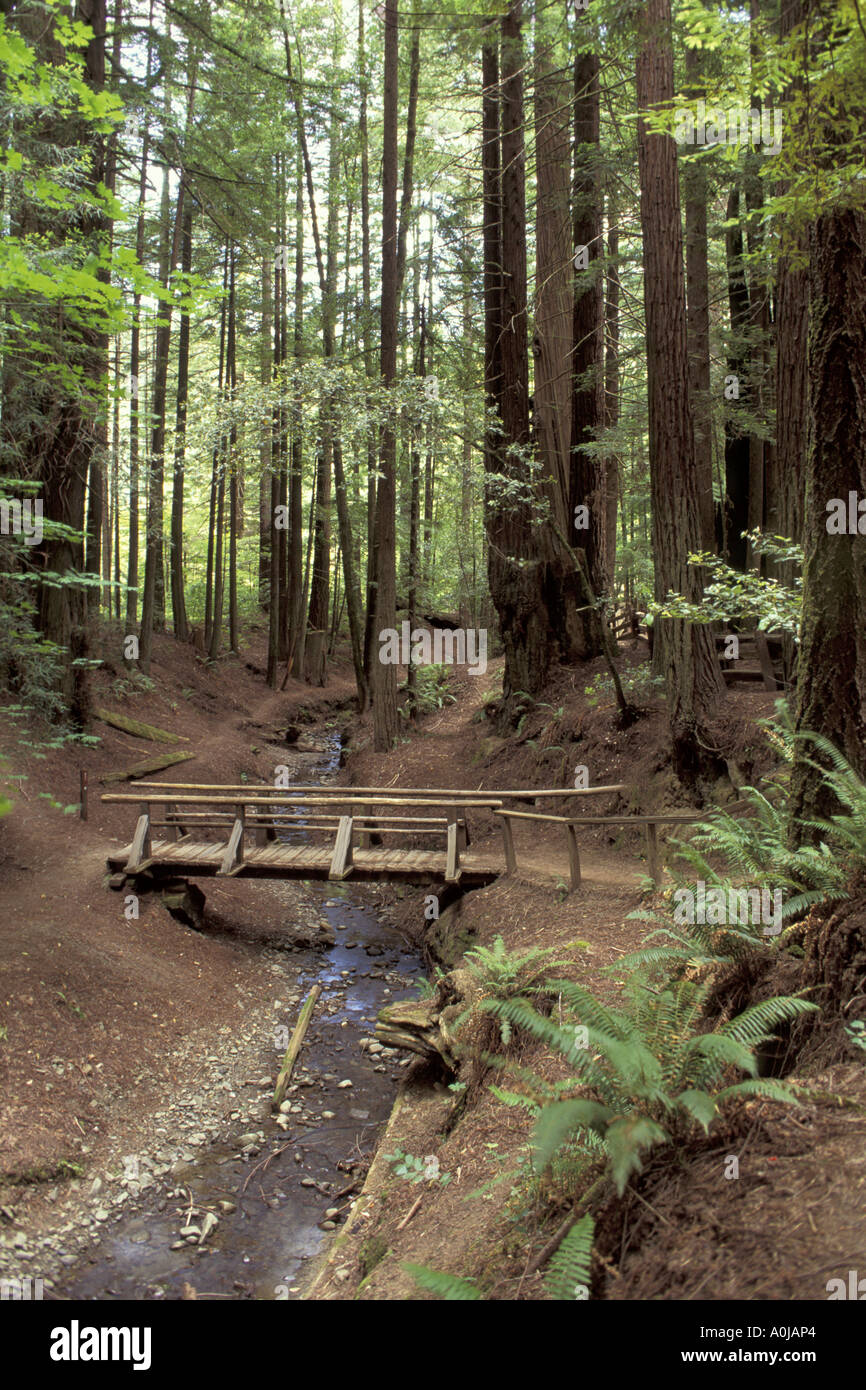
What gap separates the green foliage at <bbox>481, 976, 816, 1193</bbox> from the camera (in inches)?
114

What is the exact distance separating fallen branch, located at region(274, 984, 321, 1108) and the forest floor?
1.33 feet

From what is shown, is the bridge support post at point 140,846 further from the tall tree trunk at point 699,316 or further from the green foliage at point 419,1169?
the tall tree trunk at point 699,316

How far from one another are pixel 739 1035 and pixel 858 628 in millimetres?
2192

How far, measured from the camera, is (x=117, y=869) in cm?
961

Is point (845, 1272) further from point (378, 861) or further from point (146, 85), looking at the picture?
point (146, 85)

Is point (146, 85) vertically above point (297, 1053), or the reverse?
point (146, 85)

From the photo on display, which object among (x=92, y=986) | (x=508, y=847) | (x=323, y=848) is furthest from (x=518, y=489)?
(x=92, y=986)

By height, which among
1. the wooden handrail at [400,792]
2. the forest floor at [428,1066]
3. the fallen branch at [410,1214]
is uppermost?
the wooden handrail at [400,792]

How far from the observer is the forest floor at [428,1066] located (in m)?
2.89

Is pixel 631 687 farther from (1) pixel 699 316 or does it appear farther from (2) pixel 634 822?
(1) pixel 699 316

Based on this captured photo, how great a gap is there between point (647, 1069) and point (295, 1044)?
5.67 metres

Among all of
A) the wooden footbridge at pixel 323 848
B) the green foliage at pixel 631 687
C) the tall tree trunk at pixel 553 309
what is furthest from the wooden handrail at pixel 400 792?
the tall tree trunk at pixel 553 309

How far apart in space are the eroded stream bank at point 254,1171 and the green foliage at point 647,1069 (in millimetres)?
2783

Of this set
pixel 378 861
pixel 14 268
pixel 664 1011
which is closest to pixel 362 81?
pixel 14 268
